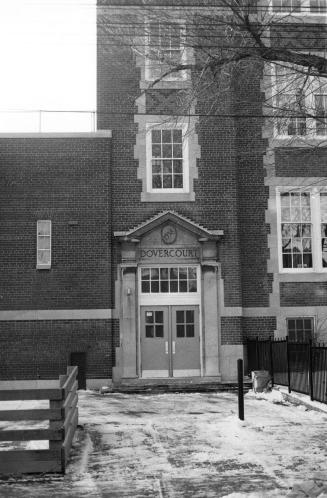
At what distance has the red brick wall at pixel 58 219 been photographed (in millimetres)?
20453

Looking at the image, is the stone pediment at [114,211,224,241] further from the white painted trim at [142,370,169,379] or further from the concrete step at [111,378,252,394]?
the concrete step at [111,378,252,394]

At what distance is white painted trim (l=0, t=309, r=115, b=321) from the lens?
66.6 feet

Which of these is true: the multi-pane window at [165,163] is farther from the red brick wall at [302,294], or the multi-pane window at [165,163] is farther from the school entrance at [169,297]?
the red brick wall at [302,294]

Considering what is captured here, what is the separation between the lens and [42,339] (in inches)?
800

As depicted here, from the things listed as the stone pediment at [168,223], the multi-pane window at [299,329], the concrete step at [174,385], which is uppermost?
the stone pediment at [168,223]

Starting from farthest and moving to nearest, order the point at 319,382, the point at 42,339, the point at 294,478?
the point at 42,339
the point at 319,382
the point at 294,478

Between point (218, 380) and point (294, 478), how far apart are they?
1183 centimetres

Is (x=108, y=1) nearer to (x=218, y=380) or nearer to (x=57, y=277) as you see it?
(x=57, y=277)

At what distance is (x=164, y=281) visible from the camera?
21.1 m

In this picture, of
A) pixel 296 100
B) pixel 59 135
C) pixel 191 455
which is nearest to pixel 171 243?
pixel 59 135

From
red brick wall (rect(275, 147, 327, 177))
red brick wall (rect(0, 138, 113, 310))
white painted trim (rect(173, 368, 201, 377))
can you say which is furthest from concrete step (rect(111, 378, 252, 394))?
red brick wall (rect(275, 147, 327, 177))

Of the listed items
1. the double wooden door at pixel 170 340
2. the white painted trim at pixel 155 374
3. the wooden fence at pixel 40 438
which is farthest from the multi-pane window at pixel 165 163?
the wooden fence at pixel 40 438

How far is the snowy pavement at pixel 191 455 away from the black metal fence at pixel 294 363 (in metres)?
0.70

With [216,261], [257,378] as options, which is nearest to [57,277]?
[216,261]
